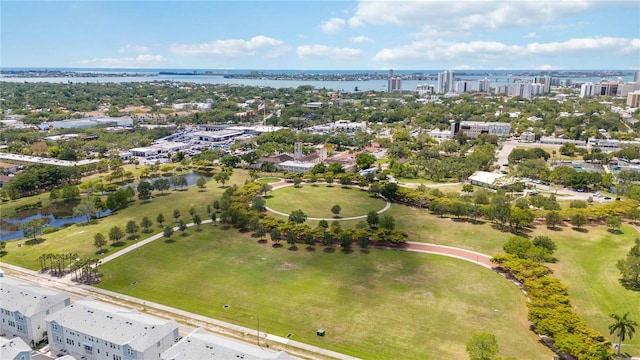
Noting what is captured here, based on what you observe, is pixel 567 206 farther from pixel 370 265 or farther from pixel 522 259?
pixel 370 265

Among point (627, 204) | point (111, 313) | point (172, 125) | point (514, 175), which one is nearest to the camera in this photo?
point (111, 313)

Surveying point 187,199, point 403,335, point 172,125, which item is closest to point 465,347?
point 403,335

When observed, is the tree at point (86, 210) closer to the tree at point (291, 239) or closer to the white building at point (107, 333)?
the tree at point (291, 239)

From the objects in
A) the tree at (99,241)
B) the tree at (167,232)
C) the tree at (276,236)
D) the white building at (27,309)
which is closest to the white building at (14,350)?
the white building at (27,309)

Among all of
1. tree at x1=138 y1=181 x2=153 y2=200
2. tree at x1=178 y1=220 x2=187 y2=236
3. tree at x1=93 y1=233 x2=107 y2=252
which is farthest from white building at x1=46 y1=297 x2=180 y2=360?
tree at x1=138 y1=181 x2=153 y2=200

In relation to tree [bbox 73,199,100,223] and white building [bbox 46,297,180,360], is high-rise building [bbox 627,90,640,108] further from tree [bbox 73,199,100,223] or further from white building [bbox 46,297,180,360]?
white building [bbox 46,297,180,360]

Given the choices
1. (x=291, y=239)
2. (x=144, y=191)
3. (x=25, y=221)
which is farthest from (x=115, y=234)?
(x=291, y=239)
